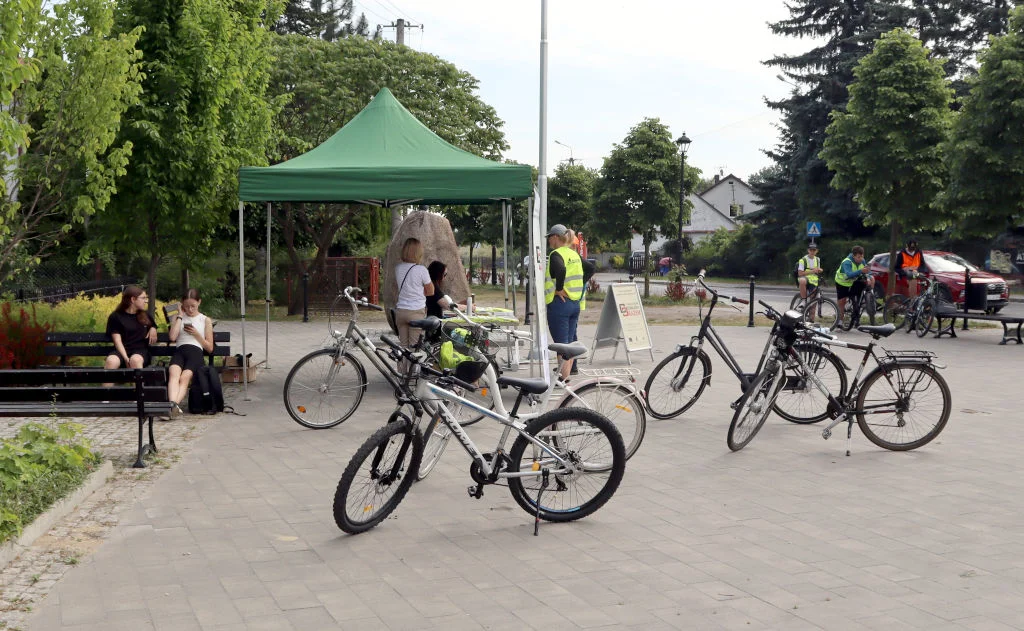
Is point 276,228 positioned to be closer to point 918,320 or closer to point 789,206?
point 918,320

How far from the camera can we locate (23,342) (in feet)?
36.5

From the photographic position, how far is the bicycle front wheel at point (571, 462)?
6027mm

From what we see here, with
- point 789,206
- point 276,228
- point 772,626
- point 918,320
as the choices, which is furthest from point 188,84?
point 789,206

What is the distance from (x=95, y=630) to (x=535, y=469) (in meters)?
2.58

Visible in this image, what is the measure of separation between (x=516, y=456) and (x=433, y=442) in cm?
67

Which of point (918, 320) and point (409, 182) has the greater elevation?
point (409, 182)

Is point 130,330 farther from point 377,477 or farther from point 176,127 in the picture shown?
point 377,477

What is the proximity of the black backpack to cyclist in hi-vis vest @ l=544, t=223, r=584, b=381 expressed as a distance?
3.79 metres

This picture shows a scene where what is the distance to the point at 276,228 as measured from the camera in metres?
26.5

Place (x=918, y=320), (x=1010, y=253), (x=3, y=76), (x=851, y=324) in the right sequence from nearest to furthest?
(x=3, y=76), (x=918, y=320), (x=851, y=324), (x=1010, y=253)

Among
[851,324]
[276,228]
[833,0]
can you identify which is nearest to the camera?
[851,324]

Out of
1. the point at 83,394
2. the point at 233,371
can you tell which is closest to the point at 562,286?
the point at 233,371

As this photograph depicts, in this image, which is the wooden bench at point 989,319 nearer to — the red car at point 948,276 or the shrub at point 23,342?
the red car at point 948,276

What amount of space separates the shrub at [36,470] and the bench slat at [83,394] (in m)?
0.40
